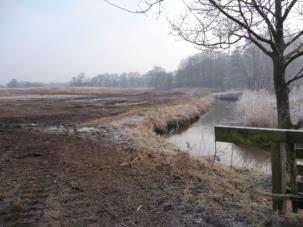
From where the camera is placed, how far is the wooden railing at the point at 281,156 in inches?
161

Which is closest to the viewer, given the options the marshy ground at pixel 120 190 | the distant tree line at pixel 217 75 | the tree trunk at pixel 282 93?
the marshy ground at pixel 120 190

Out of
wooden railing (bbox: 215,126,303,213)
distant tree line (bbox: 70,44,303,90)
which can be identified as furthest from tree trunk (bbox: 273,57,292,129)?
distant tree line (bbox: 70,44,303,90)

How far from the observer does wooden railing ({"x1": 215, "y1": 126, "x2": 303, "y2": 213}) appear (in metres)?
4.09

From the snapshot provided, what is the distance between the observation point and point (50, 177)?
636 cm

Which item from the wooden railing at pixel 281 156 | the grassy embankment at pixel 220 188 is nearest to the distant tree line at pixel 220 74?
the grassy embankment at pixel 220 188

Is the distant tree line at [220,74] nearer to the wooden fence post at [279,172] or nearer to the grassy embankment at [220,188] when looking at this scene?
the grassy embankment at [220,188]

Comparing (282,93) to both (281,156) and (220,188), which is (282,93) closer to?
(281,156)

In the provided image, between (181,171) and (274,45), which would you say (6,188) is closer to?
(181,171)

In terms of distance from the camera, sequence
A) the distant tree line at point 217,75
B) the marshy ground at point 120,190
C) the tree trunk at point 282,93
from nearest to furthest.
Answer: the marshy ground at point 120,190 → the tree trunk at point 282,93 → the distant tree line at point 217,75

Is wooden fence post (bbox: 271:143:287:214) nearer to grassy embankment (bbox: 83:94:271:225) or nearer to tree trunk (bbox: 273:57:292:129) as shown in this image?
grassy embankment (bbox: 83:94:271:225)

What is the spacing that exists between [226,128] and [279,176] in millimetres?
891

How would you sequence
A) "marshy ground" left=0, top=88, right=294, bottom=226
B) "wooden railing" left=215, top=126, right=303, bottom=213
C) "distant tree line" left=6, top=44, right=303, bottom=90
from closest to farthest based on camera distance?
1. "wooden railing" left=215, top=126, right=303, bottom=213
2. "marshy ground" left=0, top=88, right=294, bottom=226
3. "distant tree line" left=6, top=44, right=303, bottom=90

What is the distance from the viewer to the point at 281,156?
4141 mm

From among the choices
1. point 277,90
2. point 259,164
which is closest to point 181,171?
point 277,90
